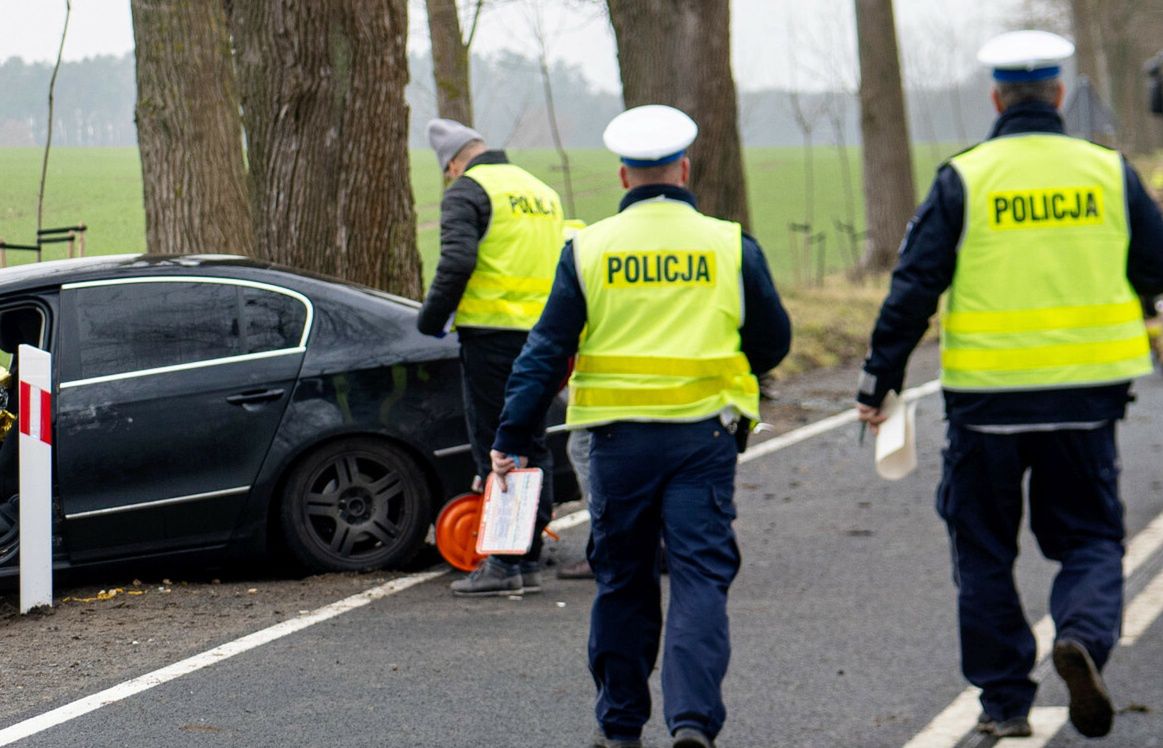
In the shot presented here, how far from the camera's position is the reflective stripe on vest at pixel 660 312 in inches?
191

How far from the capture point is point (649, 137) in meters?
4.91

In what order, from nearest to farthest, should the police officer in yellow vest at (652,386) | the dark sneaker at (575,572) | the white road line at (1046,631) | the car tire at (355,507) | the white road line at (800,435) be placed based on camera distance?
the police officer in yellow vest at (652,386)
the white road line at (1046,631)
the car tire at (355,507)
the dark sneaker at (575,572)
the white road line at (800,435)

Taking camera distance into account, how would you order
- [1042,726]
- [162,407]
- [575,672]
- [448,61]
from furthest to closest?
[448,61], [162,407], [575,672], [1042,726]

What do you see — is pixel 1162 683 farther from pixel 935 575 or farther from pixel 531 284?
pixel 531 284

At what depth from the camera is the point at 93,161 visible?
12.9 metres

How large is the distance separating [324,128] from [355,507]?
11.8ft

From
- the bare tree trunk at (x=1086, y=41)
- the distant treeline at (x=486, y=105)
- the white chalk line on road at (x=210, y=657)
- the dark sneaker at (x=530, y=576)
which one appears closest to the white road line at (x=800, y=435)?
the white chalk line on road at (x=210, y=657)

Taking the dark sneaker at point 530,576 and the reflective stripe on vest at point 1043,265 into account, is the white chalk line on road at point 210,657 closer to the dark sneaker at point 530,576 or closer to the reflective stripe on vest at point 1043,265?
the dark sneaker at point 530,576

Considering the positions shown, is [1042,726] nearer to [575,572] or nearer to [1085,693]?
[1085,693]

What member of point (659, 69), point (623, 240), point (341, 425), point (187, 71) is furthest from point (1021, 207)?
point (659, 69)

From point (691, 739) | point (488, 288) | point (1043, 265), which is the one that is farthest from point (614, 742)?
point (488, 288)

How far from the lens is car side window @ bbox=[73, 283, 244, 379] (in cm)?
714

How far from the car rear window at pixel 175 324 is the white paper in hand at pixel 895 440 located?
323cm

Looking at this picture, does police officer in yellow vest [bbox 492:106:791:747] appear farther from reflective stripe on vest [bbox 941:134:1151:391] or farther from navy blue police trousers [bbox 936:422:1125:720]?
navy blue police trousers [bbox 936:422:1125:720]
